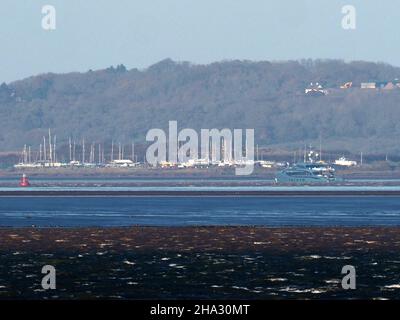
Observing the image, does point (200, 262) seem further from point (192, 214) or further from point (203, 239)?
point (192, 214)

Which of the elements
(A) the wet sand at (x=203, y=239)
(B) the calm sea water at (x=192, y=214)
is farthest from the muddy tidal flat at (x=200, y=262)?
A: (B) the calm sea water at (x=192, y=214)

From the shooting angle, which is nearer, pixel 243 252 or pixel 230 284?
pixel 230 284

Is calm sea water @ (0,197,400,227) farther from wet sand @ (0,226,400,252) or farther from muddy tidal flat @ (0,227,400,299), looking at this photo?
muddy tidal flat @ (0,227,400,299)

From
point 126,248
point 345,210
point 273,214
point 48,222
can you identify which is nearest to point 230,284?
point 126,248

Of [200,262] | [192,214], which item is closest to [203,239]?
[200,262]

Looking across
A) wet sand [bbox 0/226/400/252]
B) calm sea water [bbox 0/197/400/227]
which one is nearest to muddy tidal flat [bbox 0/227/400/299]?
wet sand [bbox 0/226/400/252]
